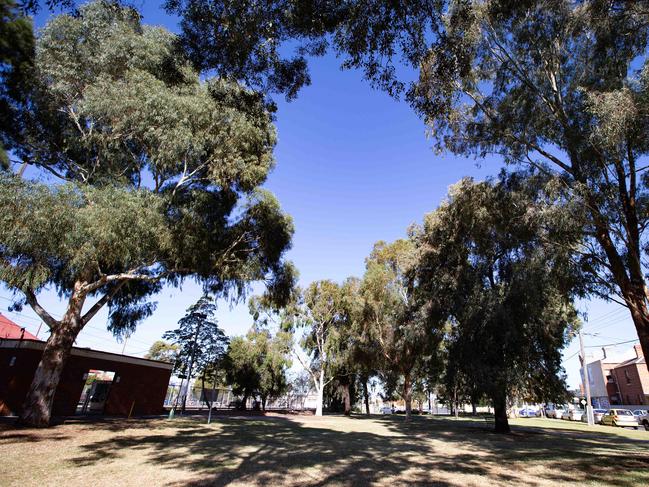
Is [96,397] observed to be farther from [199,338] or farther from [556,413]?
[556,413]

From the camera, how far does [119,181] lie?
13898 millimetres

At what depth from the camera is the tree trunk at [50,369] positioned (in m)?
12.8

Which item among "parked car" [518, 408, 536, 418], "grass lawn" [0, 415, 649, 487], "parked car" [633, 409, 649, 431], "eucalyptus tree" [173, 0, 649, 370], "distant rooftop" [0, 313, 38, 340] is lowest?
"grass lawn" [0, 415, 649, 487]

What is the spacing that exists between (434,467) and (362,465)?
1887 mm

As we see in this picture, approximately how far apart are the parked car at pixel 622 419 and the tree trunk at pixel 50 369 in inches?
1535

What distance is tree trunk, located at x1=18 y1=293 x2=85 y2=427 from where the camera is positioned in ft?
Answer: 41.9

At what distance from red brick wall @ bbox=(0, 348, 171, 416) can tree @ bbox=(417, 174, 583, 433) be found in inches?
734

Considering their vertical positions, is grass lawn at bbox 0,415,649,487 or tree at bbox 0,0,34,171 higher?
tree at bbox 0,0,34,171

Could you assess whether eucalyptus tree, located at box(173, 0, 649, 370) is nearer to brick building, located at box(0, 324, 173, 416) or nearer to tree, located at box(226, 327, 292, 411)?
brick building, located at box(0, 324, 173, 416)

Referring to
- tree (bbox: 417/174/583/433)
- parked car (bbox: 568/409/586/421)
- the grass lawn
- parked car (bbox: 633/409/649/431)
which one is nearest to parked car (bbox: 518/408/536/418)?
parked car (bbox: 568/409/586/421)

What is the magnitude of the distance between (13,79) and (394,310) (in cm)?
2377

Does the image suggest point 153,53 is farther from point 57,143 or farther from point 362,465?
point 362,465

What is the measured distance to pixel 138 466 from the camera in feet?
25.6

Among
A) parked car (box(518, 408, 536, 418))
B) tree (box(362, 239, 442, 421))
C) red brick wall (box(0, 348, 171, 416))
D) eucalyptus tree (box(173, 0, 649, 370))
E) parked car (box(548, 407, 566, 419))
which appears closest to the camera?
eucalyptus tree (box(173, 0, 649, 370))
